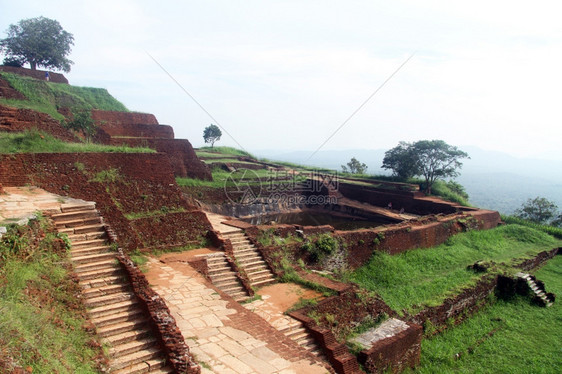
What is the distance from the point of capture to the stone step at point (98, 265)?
5855 millimetres

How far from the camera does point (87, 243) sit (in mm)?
6453

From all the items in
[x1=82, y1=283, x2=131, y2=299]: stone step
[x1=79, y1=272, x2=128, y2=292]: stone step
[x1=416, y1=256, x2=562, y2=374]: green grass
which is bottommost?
[x1=416, y1=256, x2=562, y2=374]: green grass

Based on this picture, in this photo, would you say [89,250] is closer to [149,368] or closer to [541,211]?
[149,368]

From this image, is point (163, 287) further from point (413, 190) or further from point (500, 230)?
point (413, 190)

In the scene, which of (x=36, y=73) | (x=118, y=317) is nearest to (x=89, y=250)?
(x=118, y=317)

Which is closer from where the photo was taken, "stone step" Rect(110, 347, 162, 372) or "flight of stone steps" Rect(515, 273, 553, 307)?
"stone step" Rect(110, 347, 162, 372)

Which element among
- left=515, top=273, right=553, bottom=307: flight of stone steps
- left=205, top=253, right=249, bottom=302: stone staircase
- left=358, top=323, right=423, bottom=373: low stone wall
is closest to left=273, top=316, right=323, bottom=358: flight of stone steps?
left=358, top=323, right=423, bottom=373: low stone wall

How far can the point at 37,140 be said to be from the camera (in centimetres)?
991

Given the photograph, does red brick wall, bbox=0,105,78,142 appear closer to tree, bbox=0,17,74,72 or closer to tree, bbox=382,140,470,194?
tree, bbox=0,17,74,72

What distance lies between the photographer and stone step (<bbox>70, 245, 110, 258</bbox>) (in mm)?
6105

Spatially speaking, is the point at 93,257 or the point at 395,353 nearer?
the point at 93,257

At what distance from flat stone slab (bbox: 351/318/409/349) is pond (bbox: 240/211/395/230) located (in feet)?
36.1

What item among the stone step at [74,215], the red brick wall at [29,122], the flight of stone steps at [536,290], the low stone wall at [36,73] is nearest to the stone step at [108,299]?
the stone step at [74,215]

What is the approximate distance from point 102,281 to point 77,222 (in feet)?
5.30
